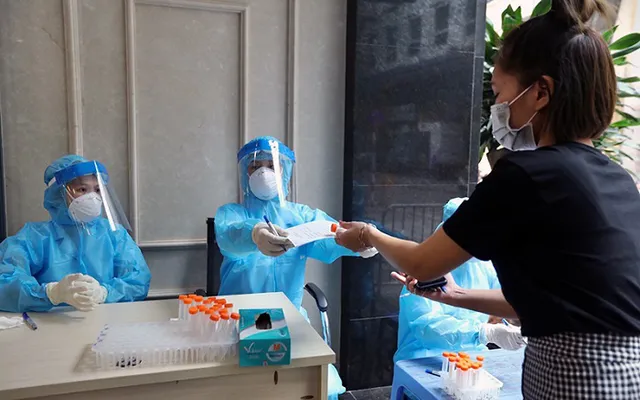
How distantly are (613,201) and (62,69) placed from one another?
2217 millimetres

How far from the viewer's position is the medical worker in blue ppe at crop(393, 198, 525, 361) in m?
1.66

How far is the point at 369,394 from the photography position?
8.66 feet

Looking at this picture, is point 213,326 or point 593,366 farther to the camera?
point 213,326

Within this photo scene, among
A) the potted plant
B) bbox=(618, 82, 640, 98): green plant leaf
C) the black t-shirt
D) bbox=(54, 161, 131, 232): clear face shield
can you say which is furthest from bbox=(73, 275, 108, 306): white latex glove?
bbox=(618, 82, 640, 98): green plant leaf

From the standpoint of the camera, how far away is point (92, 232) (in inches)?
74.4

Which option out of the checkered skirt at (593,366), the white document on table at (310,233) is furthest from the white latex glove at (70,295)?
the checkered skirt at (593,366)

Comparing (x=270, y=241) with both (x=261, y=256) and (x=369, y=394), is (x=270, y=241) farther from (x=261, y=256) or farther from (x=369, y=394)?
(x=369, y=394)

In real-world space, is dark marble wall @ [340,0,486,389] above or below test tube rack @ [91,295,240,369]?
above

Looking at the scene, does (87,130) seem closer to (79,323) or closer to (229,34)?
(229,34)

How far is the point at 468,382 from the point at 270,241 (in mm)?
817

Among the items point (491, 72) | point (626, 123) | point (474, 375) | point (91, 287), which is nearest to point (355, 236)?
point (474, 375)

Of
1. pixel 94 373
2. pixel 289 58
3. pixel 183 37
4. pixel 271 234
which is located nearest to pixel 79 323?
pixel 94 373

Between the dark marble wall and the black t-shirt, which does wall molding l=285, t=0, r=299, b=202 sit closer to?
the dark marble wall

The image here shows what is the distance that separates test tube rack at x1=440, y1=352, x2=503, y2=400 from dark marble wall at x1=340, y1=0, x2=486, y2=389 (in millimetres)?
1275
